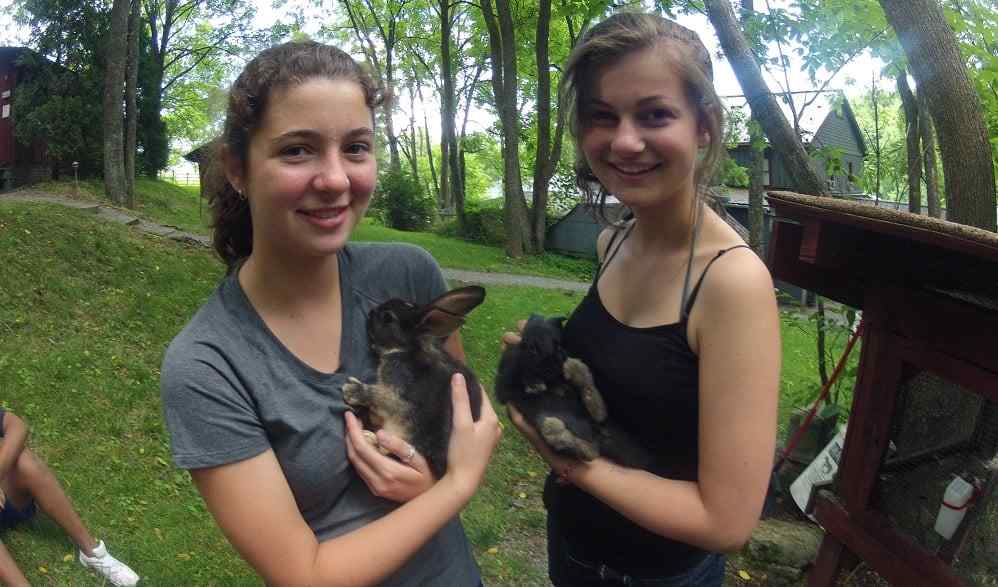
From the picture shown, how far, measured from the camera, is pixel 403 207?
27.7m

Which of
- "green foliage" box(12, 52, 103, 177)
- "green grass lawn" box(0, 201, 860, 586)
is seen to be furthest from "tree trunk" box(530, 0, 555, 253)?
"green foliage" box(12, 52, 103, 177)

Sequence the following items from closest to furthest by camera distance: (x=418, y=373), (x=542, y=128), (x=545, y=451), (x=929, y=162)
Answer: (x=545, y=451) → (x=418, y=373) → (x=929, y=162) → (x=542, y=128)

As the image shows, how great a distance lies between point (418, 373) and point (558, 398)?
0.49 m

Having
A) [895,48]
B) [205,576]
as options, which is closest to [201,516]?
[205,576]

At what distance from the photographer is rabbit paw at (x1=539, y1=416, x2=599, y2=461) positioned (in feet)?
7.20

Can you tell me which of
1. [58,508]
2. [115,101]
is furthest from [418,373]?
[115,101]

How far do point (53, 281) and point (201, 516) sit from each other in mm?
4924

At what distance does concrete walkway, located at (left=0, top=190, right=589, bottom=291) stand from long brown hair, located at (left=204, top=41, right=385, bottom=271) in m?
7.50

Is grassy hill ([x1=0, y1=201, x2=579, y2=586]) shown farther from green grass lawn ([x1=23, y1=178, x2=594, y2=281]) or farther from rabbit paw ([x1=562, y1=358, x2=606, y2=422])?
green grass lawn ([x1=23, y1=178, x2=594, y2=281])

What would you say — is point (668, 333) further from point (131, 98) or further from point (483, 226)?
point (483, 226)

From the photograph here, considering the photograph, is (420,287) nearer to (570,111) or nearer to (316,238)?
(316,238)

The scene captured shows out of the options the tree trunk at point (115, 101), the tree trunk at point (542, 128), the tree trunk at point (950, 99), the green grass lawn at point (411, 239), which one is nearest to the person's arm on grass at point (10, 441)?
the tree trunk at point (950, 99)

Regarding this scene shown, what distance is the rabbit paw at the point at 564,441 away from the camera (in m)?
2.20

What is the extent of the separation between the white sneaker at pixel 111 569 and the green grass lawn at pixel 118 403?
4.2 inches
